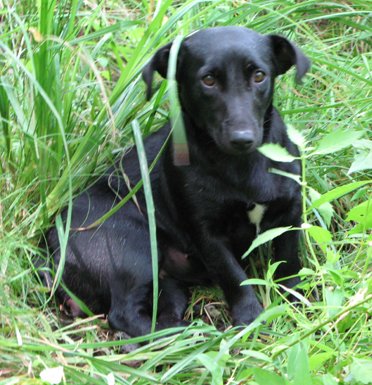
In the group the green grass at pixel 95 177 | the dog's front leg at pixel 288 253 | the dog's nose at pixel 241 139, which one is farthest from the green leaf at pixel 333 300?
the dog's front leg at pixel 288 253

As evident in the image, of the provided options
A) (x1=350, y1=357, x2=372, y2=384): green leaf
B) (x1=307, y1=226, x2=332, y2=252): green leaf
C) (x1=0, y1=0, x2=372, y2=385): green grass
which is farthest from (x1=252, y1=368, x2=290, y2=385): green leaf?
(x1=307, y1=226, x2=332, y2=252): green leaf

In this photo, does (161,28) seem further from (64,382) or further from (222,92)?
(64,382)

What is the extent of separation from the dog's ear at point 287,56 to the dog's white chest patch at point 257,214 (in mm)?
458

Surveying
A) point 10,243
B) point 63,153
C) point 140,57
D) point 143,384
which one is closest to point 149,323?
point 143,384

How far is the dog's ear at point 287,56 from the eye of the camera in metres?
1.79

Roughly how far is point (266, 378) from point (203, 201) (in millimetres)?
842

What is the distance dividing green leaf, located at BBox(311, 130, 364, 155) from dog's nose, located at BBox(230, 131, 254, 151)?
45cm

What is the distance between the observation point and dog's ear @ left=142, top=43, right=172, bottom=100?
5.81ft

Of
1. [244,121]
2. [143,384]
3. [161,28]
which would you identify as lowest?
[143,384]

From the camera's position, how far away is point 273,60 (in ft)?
6.17

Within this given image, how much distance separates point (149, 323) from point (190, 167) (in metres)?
0.59

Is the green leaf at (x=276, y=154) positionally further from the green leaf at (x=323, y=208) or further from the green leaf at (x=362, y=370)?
the green leaf at (x=362, y=370)

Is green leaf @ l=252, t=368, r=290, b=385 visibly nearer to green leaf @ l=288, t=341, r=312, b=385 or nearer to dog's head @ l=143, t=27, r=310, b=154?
green leaf @ l=288, t=341, r=312, b=385

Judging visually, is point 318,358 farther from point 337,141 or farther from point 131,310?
point 131,310
